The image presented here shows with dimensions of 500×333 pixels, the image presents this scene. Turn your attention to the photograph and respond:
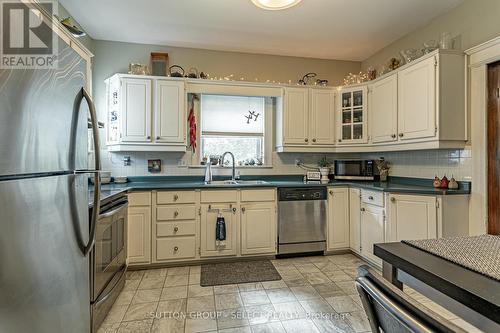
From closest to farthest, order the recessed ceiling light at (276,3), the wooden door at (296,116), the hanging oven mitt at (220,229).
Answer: the recessed ceiling light at (276,3), the hanging oven mitt at (220,229), the wooden door at (296,116)

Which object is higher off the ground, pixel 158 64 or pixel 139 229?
pixel 158 64

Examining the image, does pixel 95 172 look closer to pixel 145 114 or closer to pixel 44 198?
pixel 44 198

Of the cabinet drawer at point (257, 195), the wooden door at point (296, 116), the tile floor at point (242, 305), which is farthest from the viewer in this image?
the wooden door at point (296, 116)

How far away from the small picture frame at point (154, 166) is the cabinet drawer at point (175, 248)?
1017 millimetres

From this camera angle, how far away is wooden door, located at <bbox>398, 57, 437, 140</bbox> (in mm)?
2656

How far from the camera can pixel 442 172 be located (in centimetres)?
288

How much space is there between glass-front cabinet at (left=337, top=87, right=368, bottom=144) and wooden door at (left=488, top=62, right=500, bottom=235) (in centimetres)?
132

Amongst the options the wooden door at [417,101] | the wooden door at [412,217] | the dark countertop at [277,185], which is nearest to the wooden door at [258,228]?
the dark countertop at [277,185]

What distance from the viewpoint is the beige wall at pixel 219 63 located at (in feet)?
11.5

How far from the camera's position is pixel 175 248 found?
306 centimetres

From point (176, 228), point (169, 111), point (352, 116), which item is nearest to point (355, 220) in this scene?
point (352, 116)

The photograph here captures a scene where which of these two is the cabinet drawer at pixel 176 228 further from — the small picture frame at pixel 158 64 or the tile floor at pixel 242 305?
the small picture frame at pixel 158 64

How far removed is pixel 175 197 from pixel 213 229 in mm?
583

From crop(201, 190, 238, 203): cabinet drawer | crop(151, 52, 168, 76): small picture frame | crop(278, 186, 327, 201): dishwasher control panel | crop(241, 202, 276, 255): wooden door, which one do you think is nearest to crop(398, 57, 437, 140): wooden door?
crop(278, 186, 327, 201): dishwasher control panel
